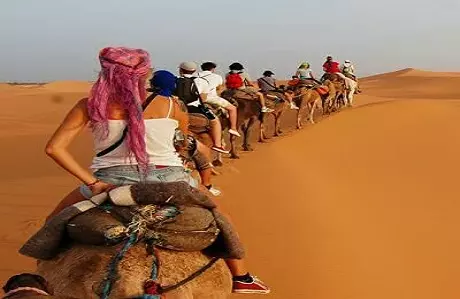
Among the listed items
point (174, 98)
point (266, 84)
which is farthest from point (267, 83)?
point (174, 98)

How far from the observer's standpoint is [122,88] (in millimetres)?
3811

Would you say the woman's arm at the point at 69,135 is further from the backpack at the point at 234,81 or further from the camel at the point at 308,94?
the camel at the point at 308,94

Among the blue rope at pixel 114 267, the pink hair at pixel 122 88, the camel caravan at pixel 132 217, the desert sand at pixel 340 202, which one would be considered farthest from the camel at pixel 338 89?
the blue rope at pixel 114 267

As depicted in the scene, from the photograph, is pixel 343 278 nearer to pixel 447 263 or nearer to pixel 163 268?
pixel 447 263

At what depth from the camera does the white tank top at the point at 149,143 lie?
394 cm

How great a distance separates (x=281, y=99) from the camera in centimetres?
1834

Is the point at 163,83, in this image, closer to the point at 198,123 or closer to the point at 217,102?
the point at 198,123

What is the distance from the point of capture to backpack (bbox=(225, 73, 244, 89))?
15.6m

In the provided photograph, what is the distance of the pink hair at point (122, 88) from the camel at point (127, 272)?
71cm

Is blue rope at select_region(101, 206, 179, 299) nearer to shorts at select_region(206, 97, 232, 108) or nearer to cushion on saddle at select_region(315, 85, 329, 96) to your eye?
shorts at select_region(206, 97, 232, 108)

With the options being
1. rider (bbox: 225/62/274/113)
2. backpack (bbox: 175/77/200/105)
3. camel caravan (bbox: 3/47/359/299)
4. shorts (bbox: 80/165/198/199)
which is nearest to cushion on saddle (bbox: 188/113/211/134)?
backpack (bbox: 175/77/200/105)

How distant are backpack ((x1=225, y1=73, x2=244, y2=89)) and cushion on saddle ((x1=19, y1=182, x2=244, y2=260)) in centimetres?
1191

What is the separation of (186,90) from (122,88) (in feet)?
22.1

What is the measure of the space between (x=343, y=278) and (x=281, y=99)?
1151cm
